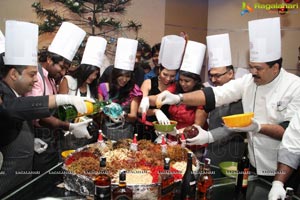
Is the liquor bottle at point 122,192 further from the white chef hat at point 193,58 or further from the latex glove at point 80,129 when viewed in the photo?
the white chef hat at point 193,58

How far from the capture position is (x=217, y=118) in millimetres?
2041

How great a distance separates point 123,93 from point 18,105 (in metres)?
1.18

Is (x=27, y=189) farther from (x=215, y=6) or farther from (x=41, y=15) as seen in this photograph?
(x=215, y=6)

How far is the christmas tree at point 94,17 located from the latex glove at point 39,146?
2.77 m

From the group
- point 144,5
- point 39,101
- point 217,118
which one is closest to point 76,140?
point 39,101

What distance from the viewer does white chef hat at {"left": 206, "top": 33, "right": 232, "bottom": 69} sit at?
2273 millimetres

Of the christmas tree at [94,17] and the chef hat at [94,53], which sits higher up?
the christmas tree at [94,17]

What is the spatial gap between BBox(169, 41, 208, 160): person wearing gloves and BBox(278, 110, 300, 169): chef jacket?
27.9 inches

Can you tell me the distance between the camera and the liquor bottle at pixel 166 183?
1.14 m

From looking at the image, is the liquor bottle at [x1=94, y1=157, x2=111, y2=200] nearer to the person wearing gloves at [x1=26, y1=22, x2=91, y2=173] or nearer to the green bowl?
the green bowl

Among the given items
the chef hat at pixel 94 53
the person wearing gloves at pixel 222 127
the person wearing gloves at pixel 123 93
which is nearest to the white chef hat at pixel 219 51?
the person wearing gloves at pixel 222 127

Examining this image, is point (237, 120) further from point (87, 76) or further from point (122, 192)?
point (87, 76)

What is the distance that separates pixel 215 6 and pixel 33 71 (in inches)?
152

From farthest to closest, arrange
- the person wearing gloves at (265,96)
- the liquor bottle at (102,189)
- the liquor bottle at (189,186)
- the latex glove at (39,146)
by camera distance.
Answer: the latex glove at (39,146) < the person wearing gloves at (265,96) < the liquor bottle at (189,186) < the liquor bottle at (102,189)
